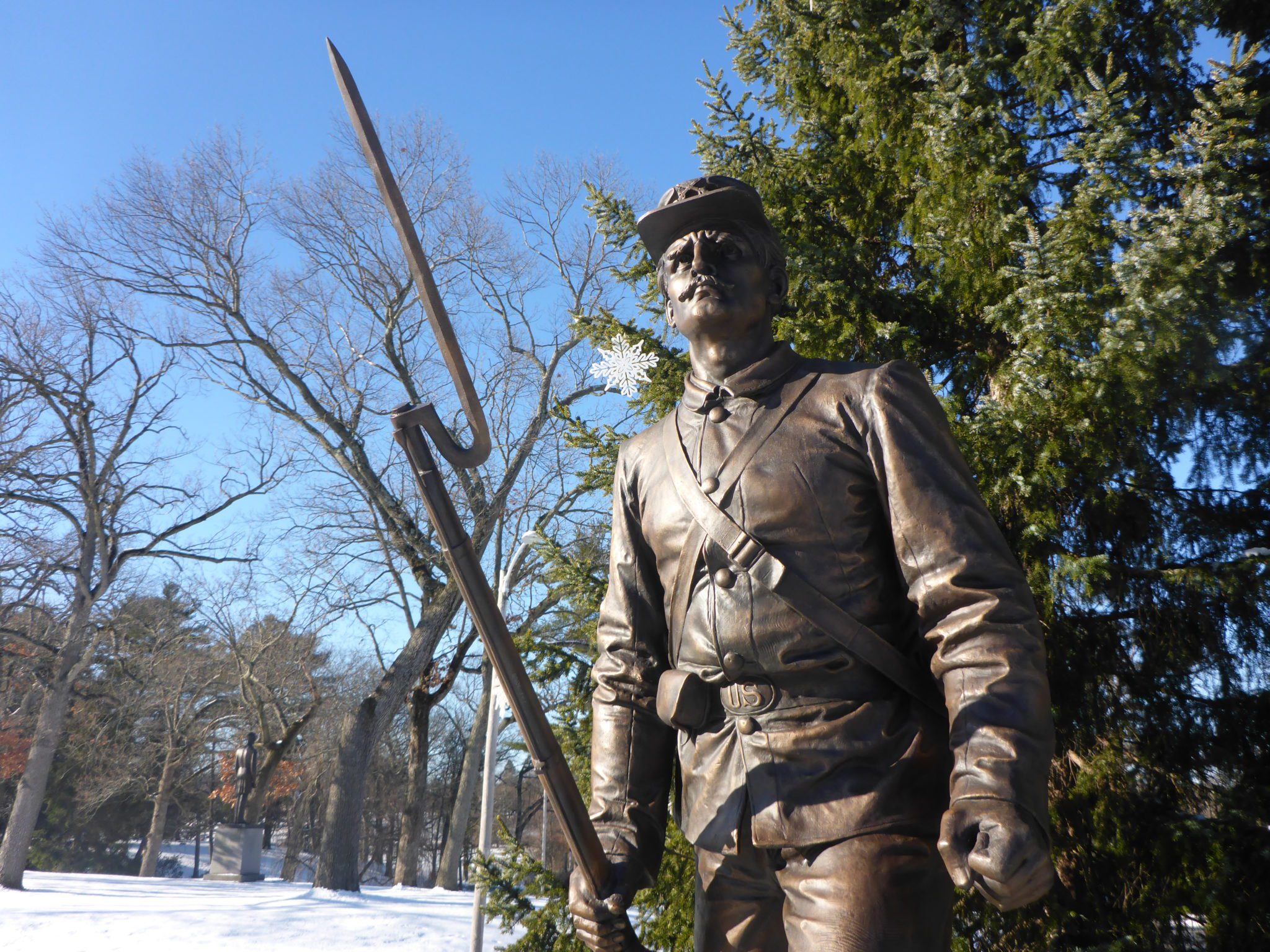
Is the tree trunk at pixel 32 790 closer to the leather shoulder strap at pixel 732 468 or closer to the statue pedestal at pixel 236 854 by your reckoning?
the statue pedestal at pixel 236 854

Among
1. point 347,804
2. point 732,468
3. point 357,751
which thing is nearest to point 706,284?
point 732,468

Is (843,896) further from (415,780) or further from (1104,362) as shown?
(415,780)

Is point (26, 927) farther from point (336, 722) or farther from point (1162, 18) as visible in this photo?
point (336, 722)

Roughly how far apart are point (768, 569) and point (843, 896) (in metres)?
0.64

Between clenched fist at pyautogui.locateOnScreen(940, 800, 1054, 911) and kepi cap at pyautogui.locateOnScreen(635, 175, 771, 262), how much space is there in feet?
4.64

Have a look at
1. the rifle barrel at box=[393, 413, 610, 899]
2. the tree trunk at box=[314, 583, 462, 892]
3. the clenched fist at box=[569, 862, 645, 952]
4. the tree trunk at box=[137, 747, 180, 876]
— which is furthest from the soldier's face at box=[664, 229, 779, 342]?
the tree trunk at box=[137, 747, 180, 876]

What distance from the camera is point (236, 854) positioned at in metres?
22.7

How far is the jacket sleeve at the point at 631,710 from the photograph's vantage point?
7.57ft

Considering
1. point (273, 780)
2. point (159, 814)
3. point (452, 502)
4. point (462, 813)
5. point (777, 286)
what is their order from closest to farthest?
point (452, 502), point (777, 286), point (462, 813), point (159, 814), point (273, 780)

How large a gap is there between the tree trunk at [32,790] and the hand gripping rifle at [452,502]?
58.8 feet

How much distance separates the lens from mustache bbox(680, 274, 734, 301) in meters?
2.38

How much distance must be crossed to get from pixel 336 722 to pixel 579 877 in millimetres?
38444

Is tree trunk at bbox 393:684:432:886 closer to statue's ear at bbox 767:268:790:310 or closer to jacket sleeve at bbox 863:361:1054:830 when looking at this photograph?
statue's ear at bbox 767:268:790:310

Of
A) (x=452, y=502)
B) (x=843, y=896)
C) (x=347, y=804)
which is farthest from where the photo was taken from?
(x=347, y=804)
